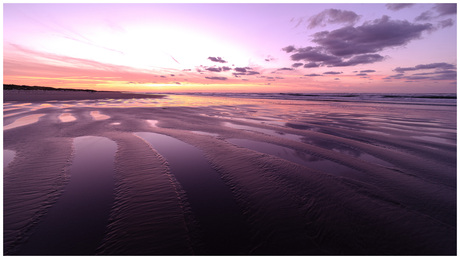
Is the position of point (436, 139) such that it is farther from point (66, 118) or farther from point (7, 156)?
point (66, 118)

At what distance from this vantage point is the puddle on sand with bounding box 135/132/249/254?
2374 mm

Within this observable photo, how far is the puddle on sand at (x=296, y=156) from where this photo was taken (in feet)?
Result: 14.9

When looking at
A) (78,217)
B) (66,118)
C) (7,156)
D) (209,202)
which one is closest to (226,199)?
(209,202)

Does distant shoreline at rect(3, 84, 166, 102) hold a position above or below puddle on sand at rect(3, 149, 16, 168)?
above

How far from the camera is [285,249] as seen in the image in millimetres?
2326

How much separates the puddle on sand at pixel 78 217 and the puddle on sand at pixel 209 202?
121 cm

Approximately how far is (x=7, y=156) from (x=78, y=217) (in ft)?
13.7

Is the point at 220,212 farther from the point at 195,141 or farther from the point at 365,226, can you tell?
the point at 195,141

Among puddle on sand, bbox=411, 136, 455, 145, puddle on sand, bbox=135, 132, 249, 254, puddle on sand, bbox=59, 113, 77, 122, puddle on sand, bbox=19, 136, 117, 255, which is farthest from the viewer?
puddle on sand, bbox=59, 113, 77, 122

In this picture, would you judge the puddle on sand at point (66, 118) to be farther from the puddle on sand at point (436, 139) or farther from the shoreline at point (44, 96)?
the shoreline at point (44, 96)

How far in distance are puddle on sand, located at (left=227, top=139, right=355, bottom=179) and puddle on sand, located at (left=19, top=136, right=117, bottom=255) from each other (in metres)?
3.86

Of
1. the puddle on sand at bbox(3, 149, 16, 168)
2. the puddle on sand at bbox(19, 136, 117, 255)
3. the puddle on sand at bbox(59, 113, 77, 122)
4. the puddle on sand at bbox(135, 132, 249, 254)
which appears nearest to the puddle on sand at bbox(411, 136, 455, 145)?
the puddle on sand at bbox(135, 132, 249, 254)

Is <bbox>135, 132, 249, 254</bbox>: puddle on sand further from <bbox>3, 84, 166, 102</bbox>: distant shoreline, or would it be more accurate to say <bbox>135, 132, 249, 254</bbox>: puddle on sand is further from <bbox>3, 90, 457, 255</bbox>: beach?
<bbox>3, 84, 166, 102</bbox>: distant shoreline

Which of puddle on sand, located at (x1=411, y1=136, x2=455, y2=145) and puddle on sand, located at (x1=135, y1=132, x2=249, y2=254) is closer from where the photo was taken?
puddle on sand, located at (x1=135, y1=132, x2=249, y2=254)
